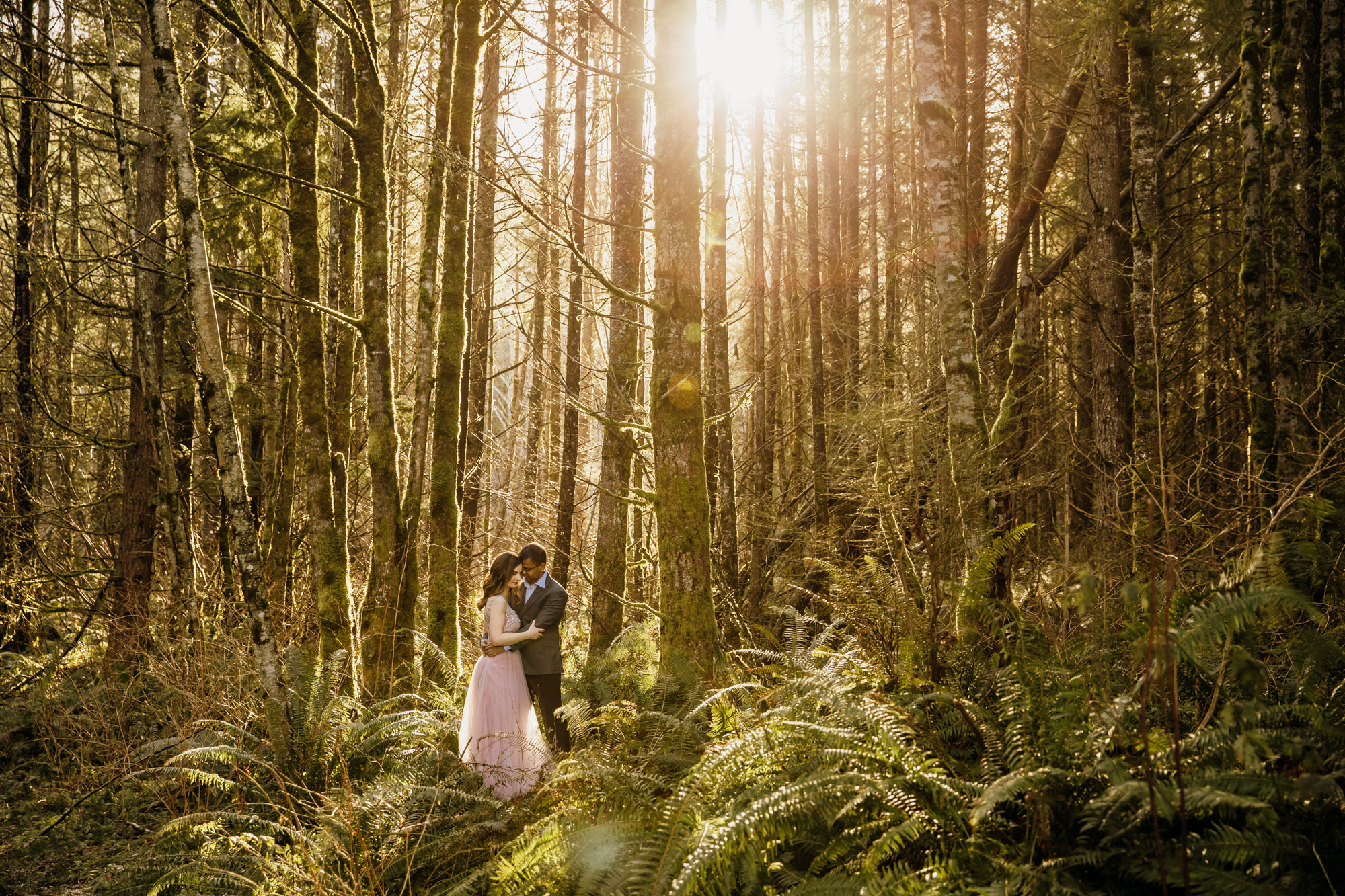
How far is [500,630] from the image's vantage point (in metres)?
6.28

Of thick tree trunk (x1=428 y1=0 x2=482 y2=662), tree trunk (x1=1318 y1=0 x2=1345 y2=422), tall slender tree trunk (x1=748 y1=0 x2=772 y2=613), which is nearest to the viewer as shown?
tree trunk (x1=1318 y1=0 x2=1345 y2=422)

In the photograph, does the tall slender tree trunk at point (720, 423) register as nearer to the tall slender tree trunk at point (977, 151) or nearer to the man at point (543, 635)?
the man at point (543, 635)

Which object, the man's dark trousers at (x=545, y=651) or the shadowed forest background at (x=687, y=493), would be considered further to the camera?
the man's dark trousers at (x=545, y=651)

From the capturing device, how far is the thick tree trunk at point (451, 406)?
299 inches

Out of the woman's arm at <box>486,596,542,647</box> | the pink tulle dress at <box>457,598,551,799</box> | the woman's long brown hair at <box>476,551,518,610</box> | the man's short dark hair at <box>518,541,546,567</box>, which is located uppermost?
the man's short dark hair at <box>518,541,546,567</box>

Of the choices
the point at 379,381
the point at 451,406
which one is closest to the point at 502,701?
the point at 451,406

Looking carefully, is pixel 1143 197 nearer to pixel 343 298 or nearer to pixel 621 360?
pixel 621 360

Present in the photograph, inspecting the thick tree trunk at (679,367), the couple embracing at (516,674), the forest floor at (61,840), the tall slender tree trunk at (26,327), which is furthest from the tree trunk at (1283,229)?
the tall slender tree trunk at (26,327)

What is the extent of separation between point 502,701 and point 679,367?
118 inches

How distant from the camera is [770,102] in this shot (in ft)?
50.9

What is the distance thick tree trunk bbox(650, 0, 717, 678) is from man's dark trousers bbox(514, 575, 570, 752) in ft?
3.85

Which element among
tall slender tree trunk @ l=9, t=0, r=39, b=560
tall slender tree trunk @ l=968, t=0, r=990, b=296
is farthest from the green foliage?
tall slender tree trunk @ l=9, t=0, r=39, b=560

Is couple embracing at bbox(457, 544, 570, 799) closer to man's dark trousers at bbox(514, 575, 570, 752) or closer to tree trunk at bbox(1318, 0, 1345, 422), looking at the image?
man's dark trousers at bbox(514, 575, 570, 752)

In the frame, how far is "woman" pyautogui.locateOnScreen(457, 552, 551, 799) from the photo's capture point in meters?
6.06
